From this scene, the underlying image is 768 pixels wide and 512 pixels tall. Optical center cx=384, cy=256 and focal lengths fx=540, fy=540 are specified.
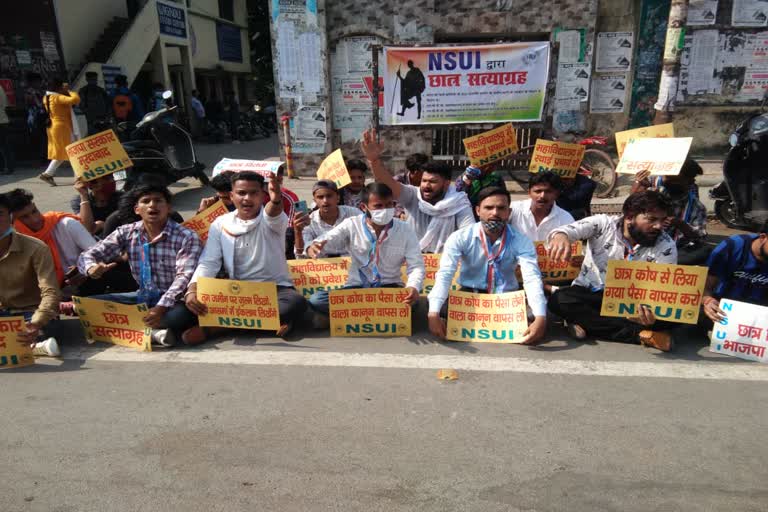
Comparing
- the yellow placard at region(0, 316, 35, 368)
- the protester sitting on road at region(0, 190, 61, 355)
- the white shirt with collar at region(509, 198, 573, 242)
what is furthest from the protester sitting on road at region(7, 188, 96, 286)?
the white shirt with collar at region(509, 198, 573, 242)

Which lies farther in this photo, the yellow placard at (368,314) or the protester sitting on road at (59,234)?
the protester sitting on road at (59,234)

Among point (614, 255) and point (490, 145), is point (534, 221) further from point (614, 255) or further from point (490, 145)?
point (490, 145)

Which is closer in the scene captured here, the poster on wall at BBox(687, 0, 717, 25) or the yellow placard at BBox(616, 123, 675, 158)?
the yellow placard at BBox(616, 123, 675, 158)

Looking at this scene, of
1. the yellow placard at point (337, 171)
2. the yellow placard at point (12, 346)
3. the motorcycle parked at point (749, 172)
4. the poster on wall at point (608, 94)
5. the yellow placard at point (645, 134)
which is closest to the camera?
the yellow placard at point (12, 346)

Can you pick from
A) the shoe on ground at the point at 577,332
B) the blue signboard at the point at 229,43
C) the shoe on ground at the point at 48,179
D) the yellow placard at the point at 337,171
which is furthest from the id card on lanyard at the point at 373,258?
the blue signboard at the point at 229,43

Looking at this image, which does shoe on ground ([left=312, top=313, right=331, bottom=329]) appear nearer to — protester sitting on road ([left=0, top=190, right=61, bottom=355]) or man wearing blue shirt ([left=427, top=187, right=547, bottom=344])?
man wearing blue shirt ([left=427, top=187, right=547, bottom=344])

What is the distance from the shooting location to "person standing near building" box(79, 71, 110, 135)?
11.5 metres

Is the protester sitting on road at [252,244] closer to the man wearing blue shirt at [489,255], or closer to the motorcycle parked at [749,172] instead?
the man wearing blue shirt at [489,255]

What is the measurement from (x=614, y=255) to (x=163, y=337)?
3189 millimetres

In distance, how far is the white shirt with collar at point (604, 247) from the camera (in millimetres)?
3684

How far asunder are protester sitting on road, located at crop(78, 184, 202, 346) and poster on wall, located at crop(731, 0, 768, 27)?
9964mm

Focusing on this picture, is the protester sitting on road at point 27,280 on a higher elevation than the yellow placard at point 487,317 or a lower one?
higher

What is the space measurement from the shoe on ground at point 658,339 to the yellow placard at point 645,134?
2.26 m

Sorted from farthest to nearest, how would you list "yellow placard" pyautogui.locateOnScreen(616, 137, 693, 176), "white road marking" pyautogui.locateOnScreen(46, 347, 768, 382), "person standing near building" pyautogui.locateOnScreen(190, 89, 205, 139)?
"person standing near building" pyautogui.locateOnScreen(190, 89, 205, 139) < "yellow placard" pyautogui.locateOnScreen(616, 137, 693, 176) < "white road marking" pyautogui.locateOnScreen(46, 347, 768, 382)
